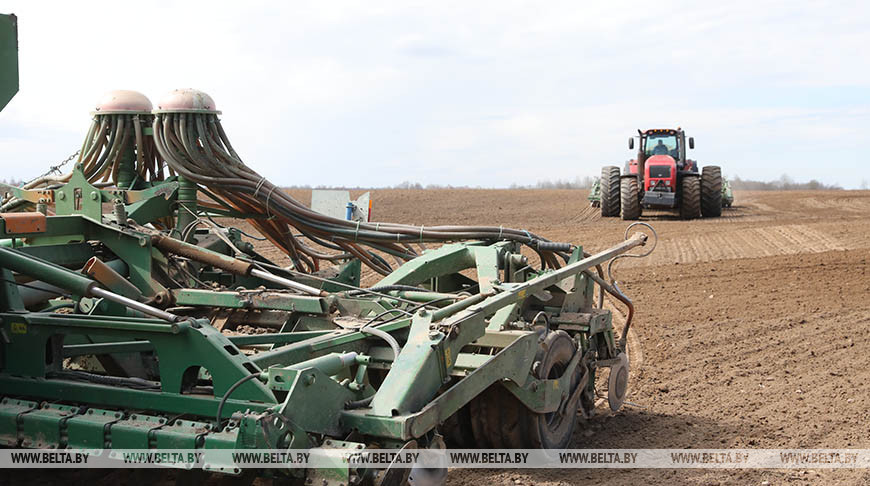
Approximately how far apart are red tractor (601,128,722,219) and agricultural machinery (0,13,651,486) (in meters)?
15.5


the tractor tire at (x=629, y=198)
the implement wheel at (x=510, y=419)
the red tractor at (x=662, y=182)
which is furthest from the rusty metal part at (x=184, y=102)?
the tractor tire at (x=629, y=198)

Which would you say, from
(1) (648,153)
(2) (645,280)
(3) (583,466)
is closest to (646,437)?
(3) (583,466)

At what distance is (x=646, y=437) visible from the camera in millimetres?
5984

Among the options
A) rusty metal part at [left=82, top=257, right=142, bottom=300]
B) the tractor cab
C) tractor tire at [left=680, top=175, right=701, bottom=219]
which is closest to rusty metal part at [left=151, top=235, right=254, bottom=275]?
rusty metal part at [left=82, top=257, right=142, bottom=300]

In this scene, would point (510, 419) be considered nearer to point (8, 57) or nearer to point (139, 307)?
point (139, 307)

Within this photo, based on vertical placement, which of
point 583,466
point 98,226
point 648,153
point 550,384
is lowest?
point 583,466

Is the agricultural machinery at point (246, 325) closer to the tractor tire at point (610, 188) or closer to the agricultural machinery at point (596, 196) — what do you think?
the tractor tire at point (610, 188)

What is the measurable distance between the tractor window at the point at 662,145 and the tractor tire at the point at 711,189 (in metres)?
0.95

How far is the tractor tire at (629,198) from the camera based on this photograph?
75.5 ft

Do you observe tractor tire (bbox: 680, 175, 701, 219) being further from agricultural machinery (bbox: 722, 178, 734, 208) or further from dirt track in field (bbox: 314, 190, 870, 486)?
agricultural machinery (bbox: 722, 178, 734, 208)

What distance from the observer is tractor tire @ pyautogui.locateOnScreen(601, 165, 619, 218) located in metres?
24.0

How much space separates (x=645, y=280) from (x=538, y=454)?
8.55 meters

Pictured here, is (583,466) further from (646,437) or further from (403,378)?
(403,378)

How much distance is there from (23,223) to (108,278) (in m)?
0.58
